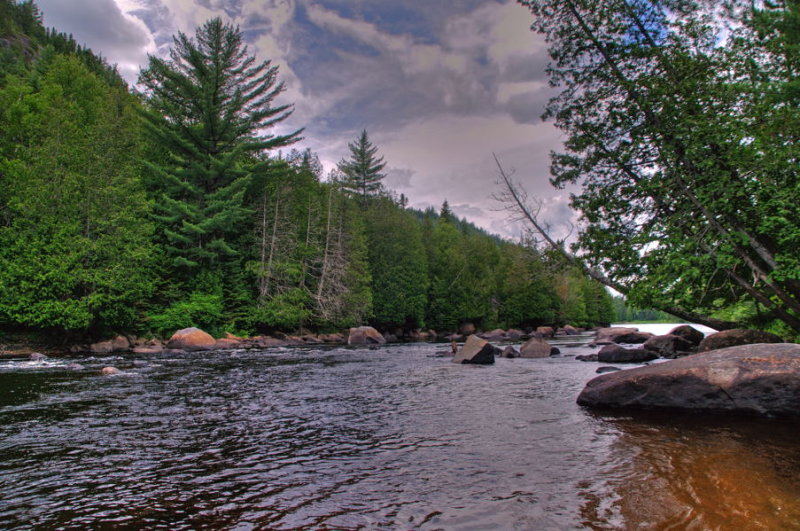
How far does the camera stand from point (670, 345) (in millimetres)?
19734

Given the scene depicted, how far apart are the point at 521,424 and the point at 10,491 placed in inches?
267

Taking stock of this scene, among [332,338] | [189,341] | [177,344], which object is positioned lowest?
[332,338]

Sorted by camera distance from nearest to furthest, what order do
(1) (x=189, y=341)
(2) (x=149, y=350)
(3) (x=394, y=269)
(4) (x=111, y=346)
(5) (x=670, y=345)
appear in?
(5) (x=670, y=345) → (2) (x=149, y=350) → (4) (x=111, y=346) → (1) (x=189, y=341) → (3) (x=394, y=269)

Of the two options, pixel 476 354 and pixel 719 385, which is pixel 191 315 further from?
pixel 719 385

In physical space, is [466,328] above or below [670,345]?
below

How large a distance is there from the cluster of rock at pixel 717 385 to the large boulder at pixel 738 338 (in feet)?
21.0

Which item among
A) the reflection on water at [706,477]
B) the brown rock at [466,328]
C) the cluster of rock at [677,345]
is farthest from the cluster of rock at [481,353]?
the brown rock at [466,328]

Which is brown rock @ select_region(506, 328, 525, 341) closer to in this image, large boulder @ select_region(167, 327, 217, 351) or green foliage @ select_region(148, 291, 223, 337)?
green foliage @ select_region(148, 291, 223, 337)

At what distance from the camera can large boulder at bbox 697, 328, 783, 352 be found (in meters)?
13.8

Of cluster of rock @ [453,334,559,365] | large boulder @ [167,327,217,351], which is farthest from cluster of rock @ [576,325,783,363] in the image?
large boulder @ [167,327,217,351]

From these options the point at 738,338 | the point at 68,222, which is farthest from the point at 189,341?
the point at 738,338

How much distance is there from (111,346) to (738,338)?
28095 millimetres

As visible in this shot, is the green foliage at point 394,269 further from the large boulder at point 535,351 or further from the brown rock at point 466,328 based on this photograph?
the large boulder at point 535,351

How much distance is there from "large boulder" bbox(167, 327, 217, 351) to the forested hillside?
349 cm
